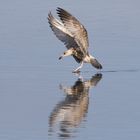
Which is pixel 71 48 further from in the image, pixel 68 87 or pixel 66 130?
pixel 66 130

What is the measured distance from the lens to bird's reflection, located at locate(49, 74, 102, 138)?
1262 cm

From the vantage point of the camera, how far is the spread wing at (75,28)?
19.0 m

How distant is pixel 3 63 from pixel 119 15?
304 inches

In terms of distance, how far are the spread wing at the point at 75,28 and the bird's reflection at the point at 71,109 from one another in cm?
219

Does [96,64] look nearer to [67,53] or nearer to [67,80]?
[67,53]

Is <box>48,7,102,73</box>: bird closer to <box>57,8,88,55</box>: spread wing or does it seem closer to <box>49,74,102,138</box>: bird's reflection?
<box>57,8,88,55</box>: spread wing

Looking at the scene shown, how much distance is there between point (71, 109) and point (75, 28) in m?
5.15

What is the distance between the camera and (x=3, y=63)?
18.1 meters

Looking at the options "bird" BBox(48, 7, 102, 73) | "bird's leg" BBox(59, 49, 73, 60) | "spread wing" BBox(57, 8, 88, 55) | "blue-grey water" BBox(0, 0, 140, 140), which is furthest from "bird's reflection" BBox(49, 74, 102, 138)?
"spread wing" BBox(57, 8, 88, 55)

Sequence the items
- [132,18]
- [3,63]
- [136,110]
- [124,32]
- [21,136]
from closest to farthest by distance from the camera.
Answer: [21,136] < [136,110] < [3,63] < [124,32] < [132,18]

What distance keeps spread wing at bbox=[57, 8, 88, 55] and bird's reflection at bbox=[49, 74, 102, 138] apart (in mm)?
2190

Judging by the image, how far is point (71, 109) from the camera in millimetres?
14078

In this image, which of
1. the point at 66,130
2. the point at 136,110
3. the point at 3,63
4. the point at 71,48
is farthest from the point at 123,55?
the point at 66,130

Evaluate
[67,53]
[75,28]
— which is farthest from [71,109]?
[75,28]
